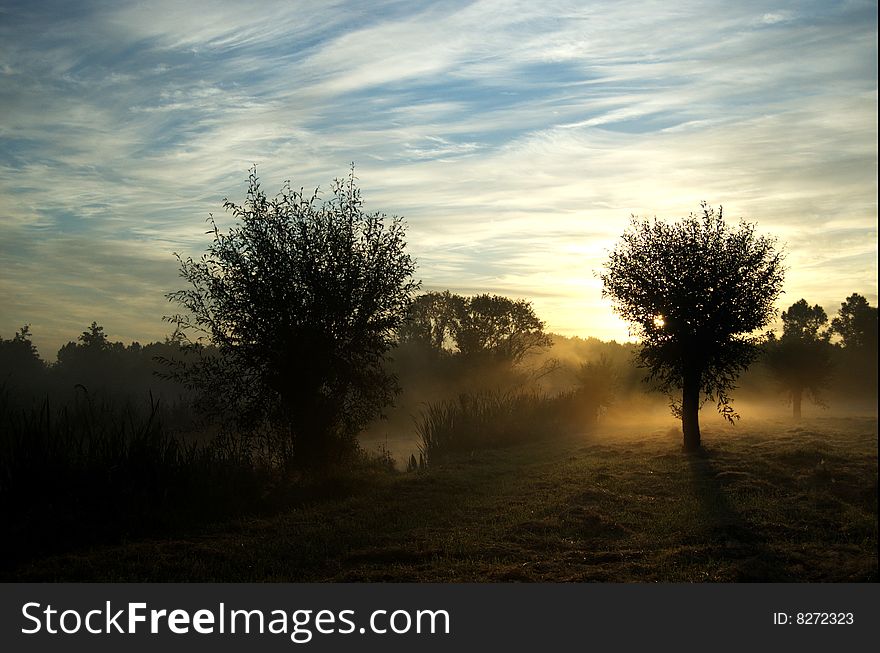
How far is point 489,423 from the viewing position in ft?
109

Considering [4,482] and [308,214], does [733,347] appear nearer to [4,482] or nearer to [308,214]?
[308,214]

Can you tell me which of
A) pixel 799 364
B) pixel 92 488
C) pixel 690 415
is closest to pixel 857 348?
pixel 799 364

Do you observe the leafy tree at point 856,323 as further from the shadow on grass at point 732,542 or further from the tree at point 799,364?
the shadow on grass at point 732,542

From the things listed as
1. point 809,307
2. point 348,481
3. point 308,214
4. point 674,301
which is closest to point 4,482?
point 348,481

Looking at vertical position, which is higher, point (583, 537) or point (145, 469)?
point (145, 469)

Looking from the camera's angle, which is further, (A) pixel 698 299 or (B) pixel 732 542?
(A) pixel 698 299

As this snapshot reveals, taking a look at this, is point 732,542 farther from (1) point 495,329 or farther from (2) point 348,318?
(1) point 495,329

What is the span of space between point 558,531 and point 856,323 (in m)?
56.0

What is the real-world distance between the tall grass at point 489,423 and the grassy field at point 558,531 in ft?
26.3

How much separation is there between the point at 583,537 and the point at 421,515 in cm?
389

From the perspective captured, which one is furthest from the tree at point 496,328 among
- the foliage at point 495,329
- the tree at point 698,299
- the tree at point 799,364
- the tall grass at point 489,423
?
the tree at point 698,299

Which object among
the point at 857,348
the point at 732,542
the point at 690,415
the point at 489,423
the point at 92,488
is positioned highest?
the point at 857,348

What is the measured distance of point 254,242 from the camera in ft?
64.8

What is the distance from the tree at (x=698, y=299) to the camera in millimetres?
25469
